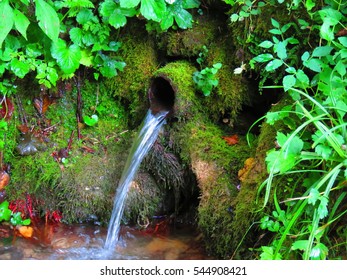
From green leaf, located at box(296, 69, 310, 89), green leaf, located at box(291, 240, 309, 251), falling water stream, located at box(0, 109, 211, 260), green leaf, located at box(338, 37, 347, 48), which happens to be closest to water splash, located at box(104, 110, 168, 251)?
falling water stream, located at box(0, 109, 211, 260)

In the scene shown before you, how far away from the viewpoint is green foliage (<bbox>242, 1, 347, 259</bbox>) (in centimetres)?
169

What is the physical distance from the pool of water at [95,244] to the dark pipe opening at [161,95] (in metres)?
0.92

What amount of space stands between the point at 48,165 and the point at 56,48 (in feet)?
2.94

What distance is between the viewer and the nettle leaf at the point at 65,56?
2752mm

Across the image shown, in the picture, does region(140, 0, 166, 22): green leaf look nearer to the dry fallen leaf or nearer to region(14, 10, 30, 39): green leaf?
region(14, 10, 30, 39): green leaf

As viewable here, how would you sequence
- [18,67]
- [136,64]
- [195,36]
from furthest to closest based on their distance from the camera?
[136,64] < [195,36] < [18,67]

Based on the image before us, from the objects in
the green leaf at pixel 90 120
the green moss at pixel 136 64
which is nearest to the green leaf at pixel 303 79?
the green moss at pixel 136 64

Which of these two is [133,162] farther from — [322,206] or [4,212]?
[322,206]

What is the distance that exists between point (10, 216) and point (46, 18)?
1479mm

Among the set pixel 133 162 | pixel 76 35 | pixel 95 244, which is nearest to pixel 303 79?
pixel 133 162

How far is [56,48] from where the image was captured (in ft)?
9.07

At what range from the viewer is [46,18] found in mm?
2393

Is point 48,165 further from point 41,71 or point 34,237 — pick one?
point 41,71

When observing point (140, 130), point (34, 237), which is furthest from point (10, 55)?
point (34, 237)
